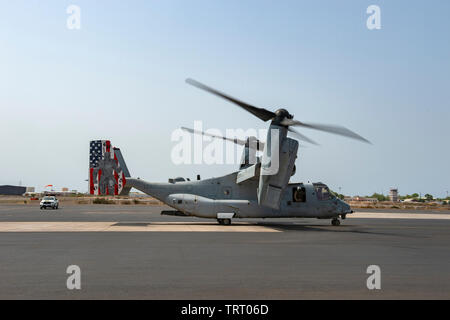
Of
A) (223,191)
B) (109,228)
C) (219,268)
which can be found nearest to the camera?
(219,268)

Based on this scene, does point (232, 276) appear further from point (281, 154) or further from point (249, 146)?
point (249, 146)

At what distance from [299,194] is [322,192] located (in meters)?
1.78

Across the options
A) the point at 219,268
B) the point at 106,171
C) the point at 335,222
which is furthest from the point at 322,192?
the point at 219,268

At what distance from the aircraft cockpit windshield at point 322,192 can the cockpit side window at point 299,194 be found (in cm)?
108

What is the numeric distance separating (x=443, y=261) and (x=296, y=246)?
5.53 metres

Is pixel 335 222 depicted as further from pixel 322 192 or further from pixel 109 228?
pixel 109 228

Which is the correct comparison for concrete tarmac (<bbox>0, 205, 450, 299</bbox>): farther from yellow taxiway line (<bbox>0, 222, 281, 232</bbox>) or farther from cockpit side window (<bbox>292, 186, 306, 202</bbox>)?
cockpit side window (<bbox>292, 186, 306, 202</bbox>)

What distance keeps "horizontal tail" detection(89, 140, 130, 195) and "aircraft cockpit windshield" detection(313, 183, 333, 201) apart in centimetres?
1357

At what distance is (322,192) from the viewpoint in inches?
1168

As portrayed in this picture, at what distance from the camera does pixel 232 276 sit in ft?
33.6

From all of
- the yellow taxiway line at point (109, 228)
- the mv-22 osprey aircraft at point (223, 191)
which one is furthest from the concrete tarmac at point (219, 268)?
the mv-22 osprey aircraft at point (223, 191)

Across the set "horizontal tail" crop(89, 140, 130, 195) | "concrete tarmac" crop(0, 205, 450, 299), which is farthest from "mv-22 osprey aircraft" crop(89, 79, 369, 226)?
"concrete tarmac" crop(0, 205, 450, 299)

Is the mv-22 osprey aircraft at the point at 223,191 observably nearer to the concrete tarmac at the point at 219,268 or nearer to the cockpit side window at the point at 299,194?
the cockpit side window at the point at 299,194

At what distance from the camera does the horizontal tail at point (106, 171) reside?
95.1ft
